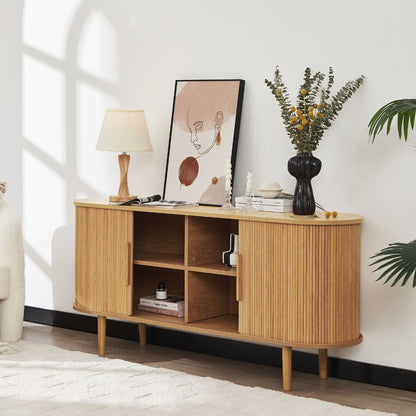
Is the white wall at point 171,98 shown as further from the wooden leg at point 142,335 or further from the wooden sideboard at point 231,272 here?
the wooden leg at point 142,335

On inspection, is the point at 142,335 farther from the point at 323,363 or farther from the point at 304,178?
the point at 304,178

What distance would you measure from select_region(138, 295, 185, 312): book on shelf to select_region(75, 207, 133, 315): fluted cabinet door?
0.15m

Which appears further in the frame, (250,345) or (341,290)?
(250,345)

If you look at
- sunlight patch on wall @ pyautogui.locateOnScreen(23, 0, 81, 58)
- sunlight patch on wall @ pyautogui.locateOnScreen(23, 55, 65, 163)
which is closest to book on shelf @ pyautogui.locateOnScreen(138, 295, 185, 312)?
sunlight patch on wall @ pyautogui.locateOnScreen(23, 55, 65, 163)

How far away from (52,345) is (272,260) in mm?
1656

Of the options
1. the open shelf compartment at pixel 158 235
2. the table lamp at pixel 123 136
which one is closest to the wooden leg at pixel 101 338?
the open shelf compartment at pixel 158 235

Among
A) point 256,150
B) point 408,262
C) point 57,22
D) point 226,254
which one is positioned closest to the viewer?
point 408,262

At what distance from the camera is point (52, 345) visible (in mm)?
4609

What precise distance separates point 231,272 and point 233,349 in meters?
0.68

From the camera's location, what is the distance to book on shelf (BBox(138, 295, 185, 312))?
4.14m

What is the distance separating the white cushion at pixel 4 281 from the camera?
14.8 ft

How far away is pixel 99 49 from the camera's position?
484 cm

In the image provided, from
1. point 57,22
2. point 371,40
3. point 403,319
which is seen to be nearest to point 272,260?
point 403,319

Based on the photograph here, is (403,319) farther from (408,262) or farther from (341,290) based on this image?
(408,262)
